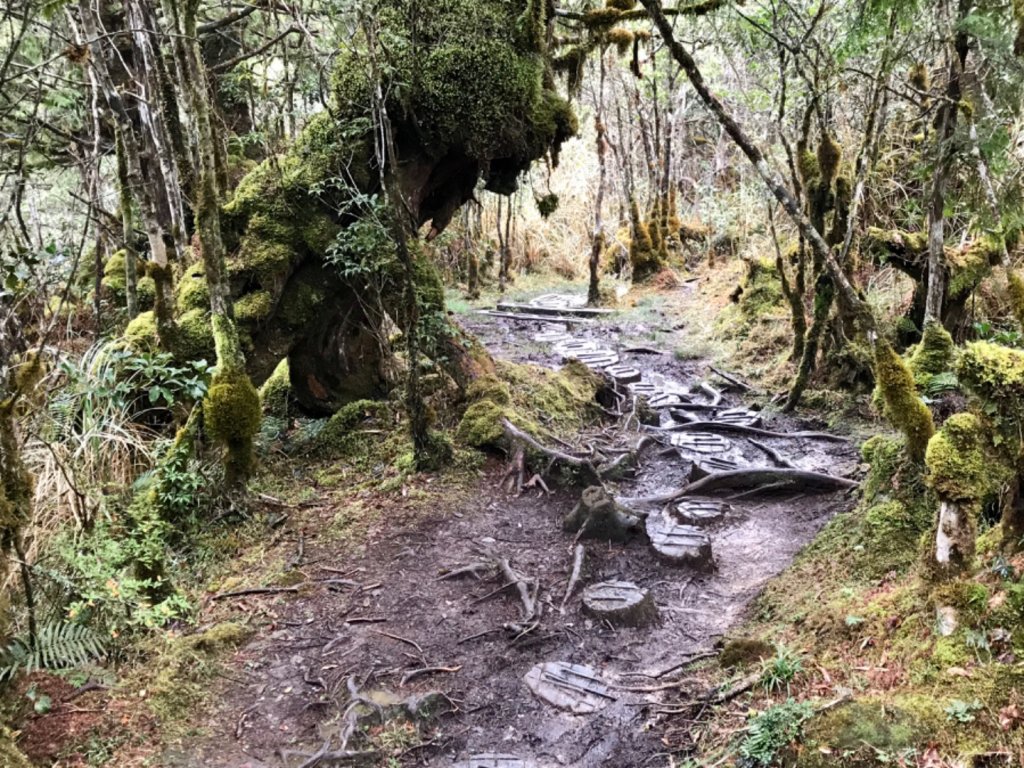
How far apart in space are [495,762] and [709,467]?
4.34 metres

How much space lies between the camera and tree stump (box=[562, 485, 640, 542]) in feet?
19.2

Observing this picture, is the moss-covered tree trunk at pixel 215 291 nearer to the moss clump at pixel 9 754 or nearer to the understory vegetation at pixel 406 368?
the understory vegetation at pixel 406 368

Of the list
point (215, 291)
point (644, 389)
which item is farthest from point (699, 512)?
point (215, 291)

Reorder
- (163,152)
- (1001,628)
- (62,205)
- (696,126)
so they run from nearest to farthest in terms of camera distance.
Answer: (1001,628), (163,152), (62,205), (696,126)

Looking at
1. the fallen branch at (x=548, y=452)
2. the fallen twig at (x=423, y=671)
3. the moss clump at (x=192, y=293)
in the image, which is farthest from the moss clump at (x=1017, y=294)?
the moss clump at (x=192, y=293)

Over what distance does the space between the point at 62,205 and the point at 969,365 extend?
16.7 m

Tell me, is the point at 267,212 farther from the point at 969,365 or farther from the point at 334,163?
the point at 969,365

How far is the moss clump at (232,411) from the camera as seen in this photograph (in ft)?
17.2

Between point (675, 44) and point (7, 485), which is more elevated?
point (675, 44)

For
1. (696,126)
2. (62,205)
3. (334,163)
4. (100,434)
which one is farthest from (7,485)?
(696,126)

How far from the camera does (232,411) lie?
529 centimetres

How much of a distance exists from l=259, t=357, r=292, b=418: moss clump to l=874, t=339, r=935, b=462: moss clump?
20.5 ft

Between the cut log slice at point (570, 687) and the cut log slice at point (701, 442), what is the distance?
4.26 metres

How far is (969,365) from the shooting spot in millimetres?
3062
